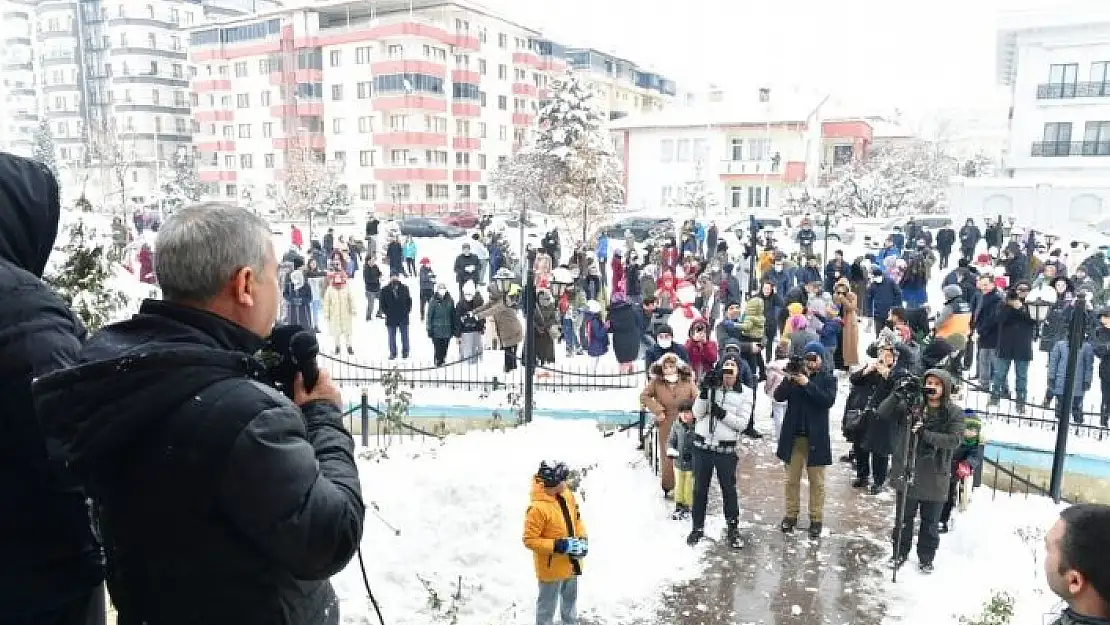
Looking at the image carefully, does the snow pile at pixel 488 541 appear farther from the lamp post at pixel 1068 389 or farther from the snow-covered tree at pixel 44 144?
the snow-covered tree at pixel 44 144

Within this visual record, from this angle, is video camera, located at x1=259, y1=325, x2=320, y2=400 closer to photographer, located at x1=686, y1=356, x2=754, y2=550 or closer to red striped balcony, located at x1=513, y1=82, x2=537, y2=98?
photographer, located at x1=686, y1=356, x2=754, y2=550

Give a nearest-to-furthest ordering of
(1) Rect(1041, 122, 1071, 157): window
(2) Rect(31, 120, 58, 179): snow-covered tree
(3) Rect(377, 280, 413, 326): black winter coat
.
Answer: (3) Rect(377, 280, 413, 326): black winter coat → (1) Rect(1041, 122, 1071, 157): window → (2) Rect(31, 120, 58, 179): snow-covered tree

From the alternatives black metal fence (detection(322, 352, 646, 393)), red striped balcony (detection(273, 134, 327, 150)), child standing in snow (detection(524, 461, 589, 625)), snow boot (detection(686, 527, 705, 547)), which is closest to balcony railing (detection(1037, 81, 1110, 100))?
black metal fence (detection(322, 352, 646, 393))

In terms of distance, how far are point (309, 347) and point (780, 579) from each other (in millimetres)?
6208

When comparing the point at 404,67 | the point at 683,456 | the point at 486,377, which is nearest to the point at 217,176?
the point at 404,67

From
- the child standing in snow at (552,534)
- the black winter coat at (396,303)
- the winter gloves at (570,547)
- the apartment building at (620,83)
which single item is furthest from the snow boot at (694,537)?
the apartment building at (620,83)

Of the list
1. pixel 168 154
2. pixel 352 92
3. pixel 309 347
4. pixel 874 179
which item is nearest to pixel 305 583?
pixel 309 347

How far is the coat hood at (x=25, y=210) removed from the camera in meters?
2.17

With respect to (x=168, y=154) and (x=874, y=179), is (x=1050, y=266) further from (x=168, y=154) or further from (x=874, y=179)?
(x=168, y=154)

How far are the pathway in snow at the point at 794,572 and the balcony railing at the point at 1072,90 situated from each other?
4679 centimetres

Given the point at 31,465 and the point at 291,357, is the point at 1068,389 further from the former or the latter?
the point at 31,465

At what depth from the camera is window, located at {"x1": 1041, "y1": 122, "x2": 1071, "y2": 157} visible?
45312mm

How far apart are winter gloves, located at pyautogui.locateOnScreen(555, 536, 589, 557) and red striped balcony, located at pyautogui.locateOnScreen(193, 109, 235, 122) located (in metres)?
68.2

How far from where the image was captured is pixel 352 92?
59031 mm
